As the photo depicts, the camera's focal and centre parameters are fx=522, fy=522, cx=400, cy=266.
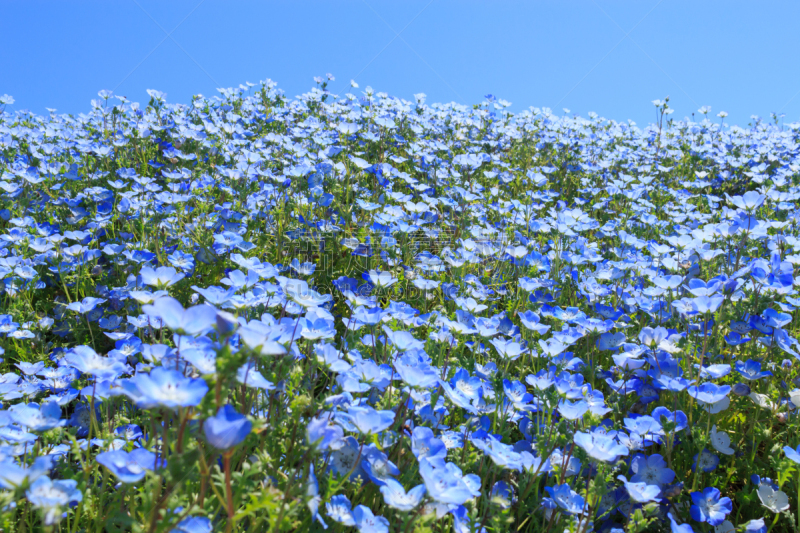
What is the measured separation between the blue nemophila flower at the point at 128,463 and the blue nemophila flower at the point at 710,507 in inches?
71.0

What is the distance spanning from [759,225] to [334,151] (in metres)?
3.28

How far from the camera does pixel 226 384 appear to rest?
1007 millimetres

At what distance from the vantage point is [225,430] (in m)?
0.95

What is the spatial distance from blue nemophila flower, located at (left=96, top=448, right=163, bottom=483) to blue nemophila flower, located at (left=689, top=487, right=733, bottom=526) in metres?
1.80

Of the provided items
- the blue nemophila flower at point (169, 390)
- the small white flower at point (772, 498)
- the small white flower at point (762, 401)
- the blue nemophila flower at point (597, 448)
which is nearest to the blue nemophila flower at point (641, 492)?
the blue nemophila flower at point (597, 448)

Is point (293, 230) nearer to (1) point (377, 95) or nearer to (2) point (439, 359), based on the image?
(2) point (439, 359)

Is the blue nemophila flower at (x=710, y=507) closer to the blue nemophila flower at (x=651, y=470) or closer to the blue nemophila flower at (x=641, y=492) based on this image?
the blue nemophila flower at (x=651, y=470)

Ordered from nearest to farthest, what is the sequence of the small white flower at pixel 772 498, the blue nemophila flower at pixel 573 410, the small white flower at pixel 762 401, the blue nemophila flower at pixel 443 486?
the blue nemophila flower at pixel 443 486
the blue nemophila flower at pixel 573 410
the small white flower at pixel 772 498
the small white flower at pixel 762 401

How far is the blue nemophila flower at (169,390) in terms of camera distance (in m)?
0.96

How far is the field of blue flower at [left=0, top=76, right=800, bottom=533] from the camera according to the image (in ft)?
4.36

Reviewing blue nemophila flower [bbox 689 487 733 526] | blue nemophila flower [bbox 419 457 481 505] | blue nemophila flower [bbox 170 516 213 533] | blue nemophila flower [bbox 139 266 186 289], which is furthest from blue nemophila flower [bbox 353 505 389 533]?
blue nemophila flower [bbox 689 487 733 526]

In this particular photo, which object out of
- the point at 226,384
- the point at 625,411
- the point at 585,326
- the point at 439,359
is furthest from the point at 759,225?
the point at 226,384

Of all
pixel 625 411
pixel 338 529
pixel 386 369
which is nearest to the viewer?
pixel 338 529

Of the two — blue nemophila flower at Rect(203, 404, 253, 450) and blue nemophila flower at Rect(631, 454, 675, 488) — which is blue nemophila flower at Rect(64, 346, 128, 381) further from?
blue nemophila flower at Rect(631, 454, 675, 488)
